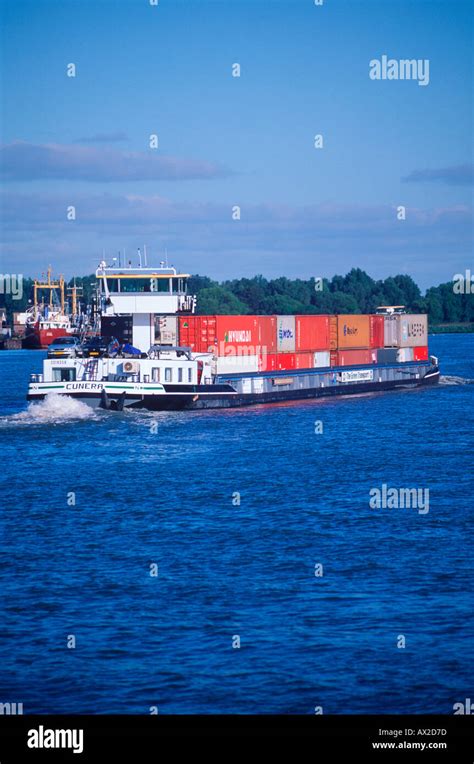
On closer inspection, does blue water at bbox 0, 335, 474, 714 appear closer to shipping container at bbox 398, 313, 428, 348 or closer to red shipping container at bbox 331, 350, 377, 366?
red shipping container at bbox 331, 350, 377, 366

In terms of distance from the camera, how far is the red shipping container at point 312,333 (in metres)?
81.6

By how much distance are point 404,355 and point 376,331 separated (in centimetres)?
602

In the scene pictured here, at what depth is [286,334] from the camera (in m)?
80.3

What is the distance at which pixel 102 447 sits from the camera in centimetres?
5350

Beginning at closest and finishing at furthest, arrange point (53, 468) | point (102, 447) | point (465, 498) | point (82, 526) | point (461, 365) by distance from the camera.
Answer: point (82, 526)
point (465, 498)
point (53, 468)
point (102, 447)
point (461, 365)

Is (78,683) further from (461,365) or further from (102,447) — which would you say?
(461,365)

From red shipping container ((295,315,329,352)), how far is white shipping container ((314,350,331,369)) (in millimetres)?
393

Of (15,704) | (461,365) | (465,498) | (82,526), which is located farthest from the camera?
(461,365)

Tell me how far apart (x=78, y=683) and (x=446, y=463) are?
30.9 metres

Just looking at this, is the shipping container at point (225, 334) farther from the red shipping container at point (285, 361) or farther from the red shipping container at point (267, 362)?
the red shipping container at point (285, 361)

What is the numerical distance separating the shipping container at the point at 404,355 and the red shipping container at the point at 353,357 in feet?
15.5

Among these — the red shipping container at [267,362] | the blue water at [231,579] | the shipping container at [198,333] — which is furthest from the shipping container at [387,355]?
the blue water at [231,579]

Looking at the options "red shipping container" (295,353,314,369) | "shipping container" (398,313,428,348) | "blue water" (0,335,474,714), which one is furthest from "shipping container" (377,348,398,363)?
"blue water" (0,335,474,714)
